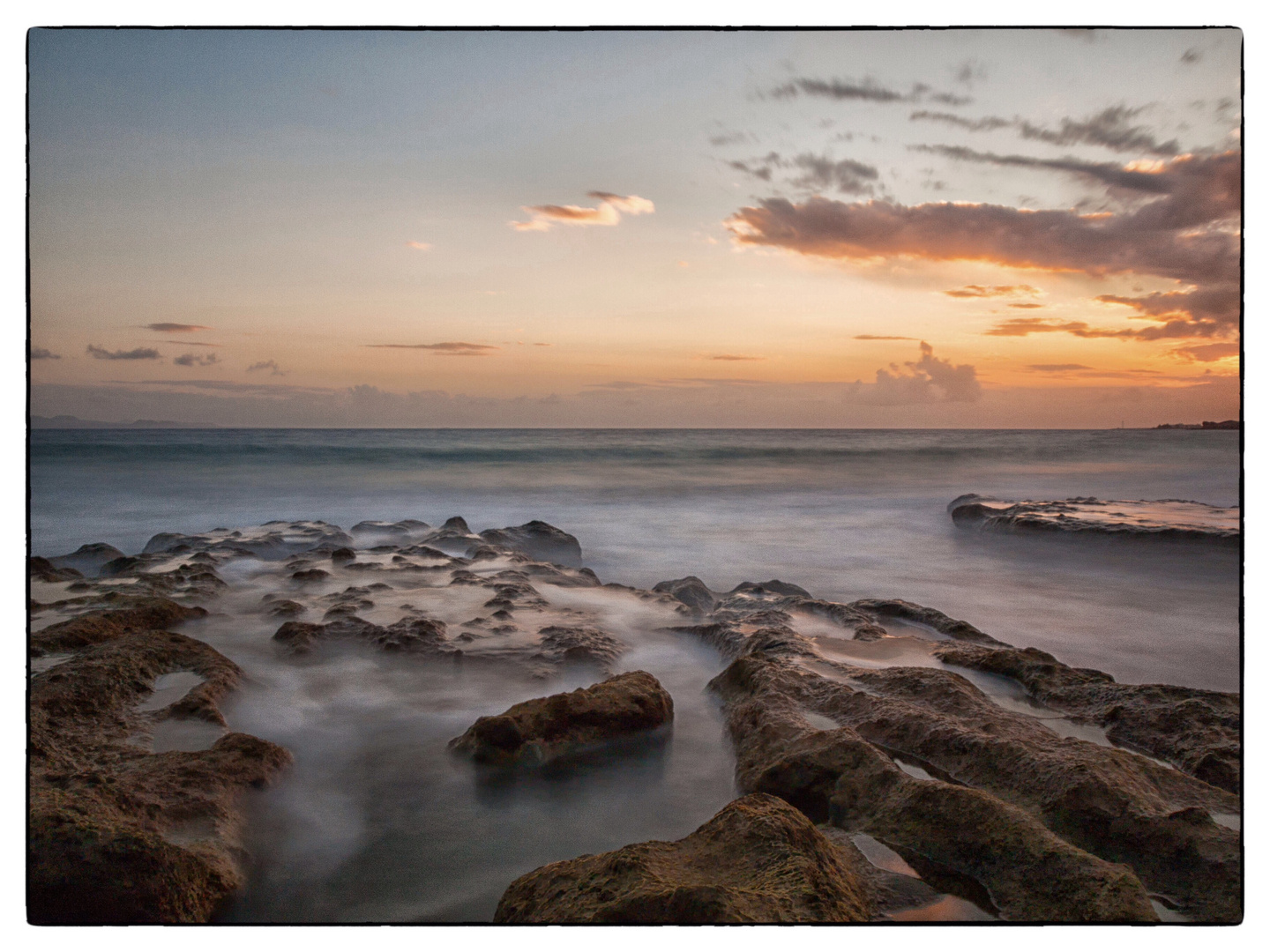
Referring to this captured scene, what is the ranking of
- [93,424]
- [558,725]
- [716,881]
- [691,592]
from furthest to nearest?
1. [691,592]
2. [93,424]
3. [558,725]
4. [716,881]

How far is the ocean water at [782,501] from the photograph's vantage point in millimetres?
3566

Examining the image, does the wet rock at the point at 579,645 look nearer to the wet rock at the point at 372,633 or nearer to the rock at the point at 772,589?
the wet rock at the point at 372,633

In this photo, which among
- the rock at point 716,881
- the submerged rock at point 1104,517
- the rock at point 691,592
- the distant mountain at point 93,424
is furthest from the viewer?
the rock at point 691,592

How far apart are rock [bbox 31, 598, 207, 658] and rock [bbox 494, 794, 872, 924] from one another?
2.20m

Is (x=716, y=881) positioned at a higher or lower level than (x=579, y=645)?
lower

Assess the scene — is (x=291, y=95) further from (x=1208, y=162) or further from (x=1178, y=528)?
(x=1178, y=528)

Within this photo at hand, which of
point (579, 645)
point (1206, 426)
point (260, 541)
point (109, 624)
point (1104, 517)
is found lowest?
point (579, 645)

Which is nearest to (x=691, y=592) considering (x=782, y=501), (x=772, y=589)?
(x=772, y=589)

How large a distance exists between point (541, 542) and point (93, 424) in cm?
339

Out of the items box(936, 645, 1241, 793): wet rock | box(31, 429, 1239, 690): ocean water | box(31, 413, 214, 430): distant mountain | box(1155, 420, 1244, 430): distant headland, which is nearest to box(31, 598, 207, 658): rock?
box(31, 429, 1239, 690): ocean water

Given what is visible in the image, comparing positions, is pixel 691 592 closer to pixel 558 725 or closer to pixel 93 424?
pixel 558 725

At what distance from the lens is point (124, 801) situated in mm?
1908

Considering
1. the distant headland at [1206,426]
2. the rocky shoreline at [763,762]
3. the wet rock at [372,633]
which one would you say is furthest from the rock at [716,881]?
the distant headland at [1206,426]
